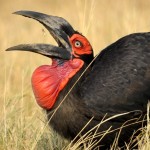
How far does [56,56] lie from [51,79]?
0.16 meters

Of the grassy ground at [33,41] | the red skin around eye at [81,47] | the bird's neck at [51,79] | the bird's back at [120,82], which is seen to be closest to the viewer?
the bird's back at [120,82]

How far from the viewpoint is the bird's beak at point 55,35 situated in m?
4.82

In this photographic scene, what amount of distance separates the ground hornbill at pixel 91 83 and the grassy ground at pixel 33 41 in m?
0.18

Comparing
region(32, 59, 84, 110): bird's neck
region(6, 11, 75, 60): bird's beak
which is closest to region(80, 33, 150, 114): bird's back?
region(32, 59, 84, 110): bird's neck

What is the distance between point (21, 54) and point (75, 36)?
398 centimetres

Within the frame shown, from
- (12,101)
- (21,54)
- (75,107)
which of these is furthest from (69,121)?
(21,54)

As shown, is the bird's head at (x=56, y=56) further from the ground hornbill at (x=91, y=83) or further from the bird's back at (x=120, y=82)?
the bird's back at (x=120, y=82)

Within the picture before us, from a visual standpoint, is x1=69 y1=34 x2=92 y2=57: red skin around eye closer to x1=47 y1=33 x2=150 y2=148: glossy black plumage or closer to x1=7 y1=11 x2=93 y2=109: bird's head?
x1=7 y1=11 x2=93 y2=109: bird's head

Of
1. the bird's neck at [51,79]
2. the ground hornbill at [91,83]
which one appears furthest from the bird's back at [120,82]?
the bird's neck at [51,79]

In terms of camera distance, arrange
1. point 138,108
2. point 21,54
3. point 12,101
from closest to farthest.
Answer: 1. point 138,108
2. point 12,101
3. point 21,54

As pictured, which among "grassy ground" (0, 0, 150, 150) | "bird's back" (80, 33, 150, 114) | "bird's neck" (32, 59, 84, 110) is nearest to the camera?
"bird's back" (80, 33, 150, 114)

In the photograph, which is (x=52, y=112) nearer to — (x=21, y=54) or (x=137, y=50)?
(x=137, y=50)

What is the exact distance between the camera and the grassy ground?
17.2ft

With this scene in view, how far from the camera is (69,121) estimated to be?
4.76 metres
